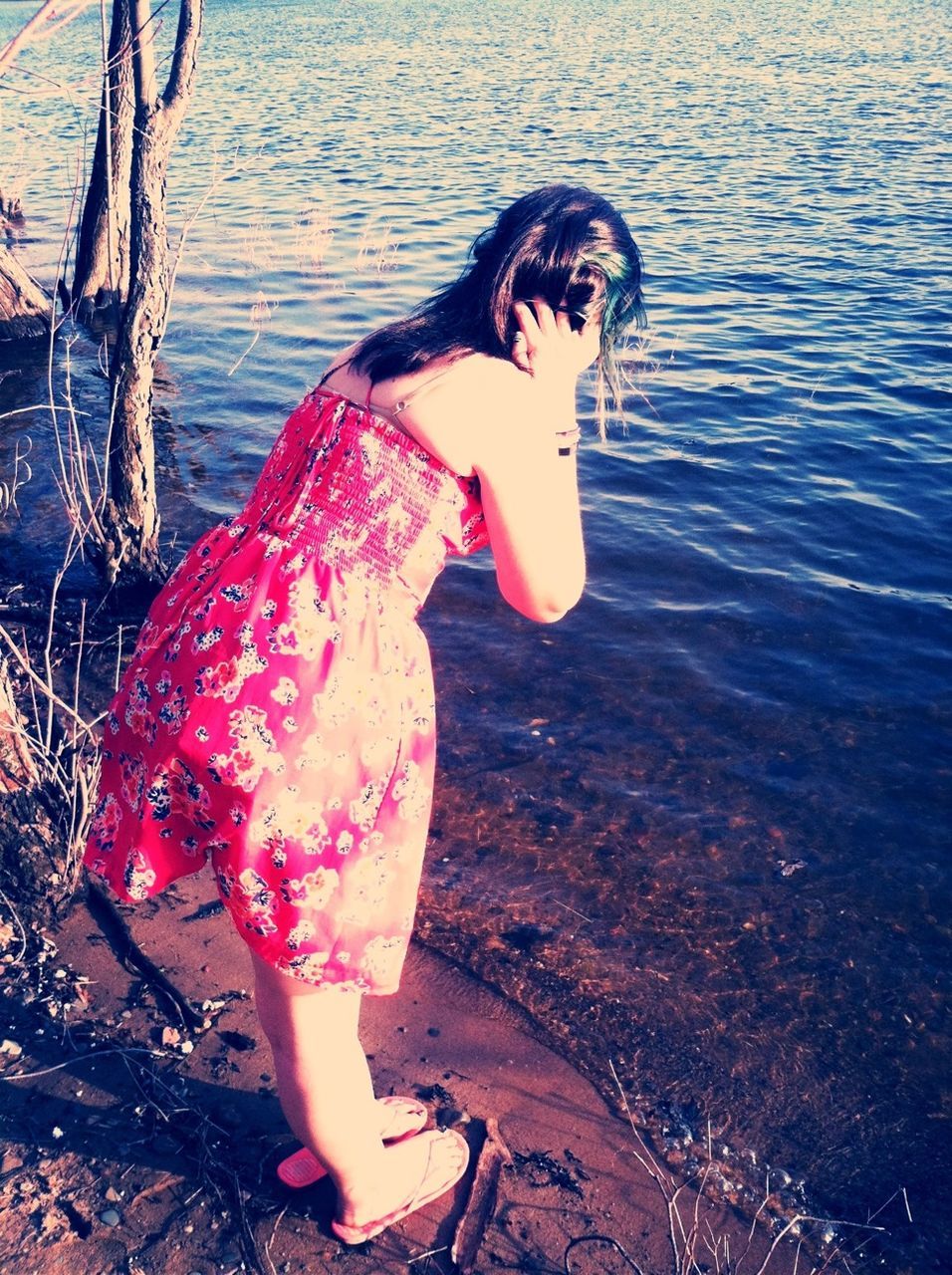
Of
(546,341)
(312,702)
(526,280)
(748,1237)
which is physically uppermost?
(526,280)

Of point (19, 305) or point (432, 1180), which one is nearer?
point (432, 1180)

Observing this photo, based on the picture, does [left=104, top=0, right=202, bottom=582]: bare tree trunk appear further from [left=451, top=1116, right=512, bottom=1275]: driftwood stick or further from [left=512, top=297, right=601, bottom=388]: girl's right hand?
[left=451, top=1116, right=512, bottom=1275]: driftwood stick

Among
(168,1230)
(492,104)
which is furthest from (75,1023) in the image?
(492,104)

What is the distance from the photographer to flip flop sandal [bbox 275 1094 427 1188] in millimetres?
2561

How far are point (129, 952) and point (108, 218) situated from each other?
7230 millimetres

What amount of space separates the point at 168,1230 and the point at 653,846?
2313mm

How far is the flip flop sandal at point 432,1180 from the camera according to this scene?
2.46 m

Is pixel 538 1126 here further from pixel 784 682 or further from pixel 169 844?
pixel 784 682

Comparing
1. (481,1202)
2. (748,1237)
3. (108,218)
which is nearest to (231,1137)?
(481,1202)

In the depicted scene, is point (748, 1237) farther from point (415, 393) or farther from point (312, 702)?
point (415, 393)

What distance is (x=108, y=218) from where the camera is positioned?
28.6 ft

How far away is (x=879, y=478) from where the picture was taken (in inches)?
276

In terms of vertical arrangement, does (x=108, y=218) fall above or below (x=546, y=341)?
above

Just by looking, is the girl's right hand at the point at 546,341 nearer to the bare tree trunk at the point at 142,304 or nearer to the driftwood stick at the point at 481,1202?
the driftwood stick at the point at 481,1202
